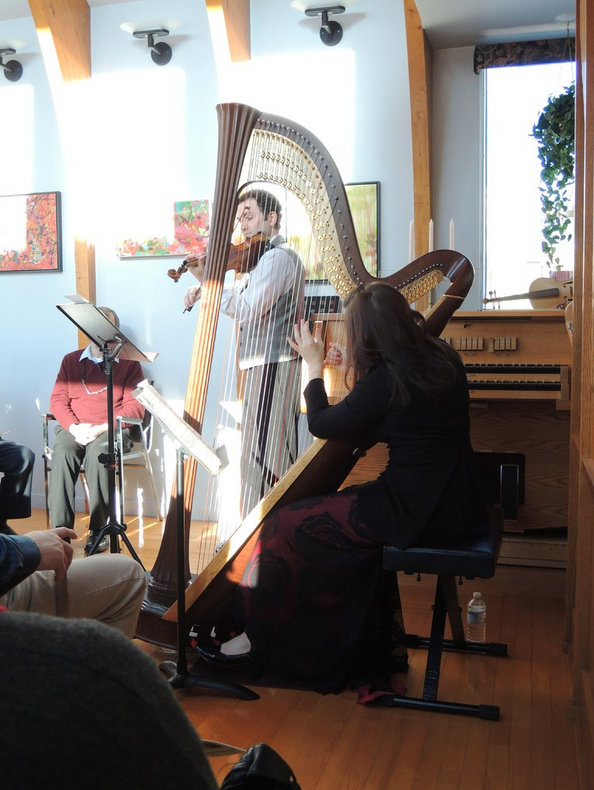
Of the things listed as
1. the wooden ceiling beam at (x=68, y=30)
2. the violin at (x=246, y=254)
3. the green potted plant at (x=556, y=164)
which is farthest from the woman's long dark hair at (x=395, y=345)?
the wooden ceiling beam at (x=68, y=30)

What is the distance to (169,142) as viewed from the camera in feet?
15.9

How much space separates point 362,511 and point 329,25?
319 cm

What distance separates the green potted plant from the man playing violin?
6.21ft

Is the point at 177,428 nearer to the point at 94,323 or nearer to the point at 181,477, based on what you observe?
the point at 181,477

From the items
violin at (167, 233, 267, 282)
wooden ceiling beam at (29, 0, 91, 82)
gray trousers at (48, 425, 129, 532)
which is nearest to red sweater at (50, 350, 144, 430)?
gray trousers at (48, 425, 129, 532)

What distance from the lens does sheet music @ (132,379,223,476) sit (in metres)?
2.05

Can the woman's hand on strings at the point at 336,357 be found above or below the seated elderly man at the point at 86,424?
above

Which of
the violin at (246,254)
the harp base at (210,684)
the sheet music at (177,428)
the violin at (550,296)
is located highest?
the violin at (246,254)

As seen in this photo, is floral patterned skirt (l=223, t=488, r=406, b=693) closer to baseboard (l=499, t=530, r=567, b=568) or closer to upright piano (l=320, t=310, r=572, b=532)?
upright piano (l=320, t=310, r=572, b=532)

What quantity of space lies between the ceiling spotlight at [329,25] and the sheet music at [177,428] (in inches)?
123

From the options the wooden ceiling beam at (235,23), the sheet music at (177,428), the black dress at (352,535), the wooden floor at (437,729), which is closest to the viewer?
the wooden floor at (437,729)

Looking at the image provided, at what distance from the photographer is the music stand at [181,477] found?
206 centimetres

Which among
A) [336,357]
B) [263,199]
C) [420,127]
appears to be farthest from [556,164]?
[263,199]

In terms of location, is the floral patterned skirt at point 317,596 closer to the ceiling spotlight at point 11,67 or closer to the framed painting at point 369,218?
the framed painting at point 369,218
